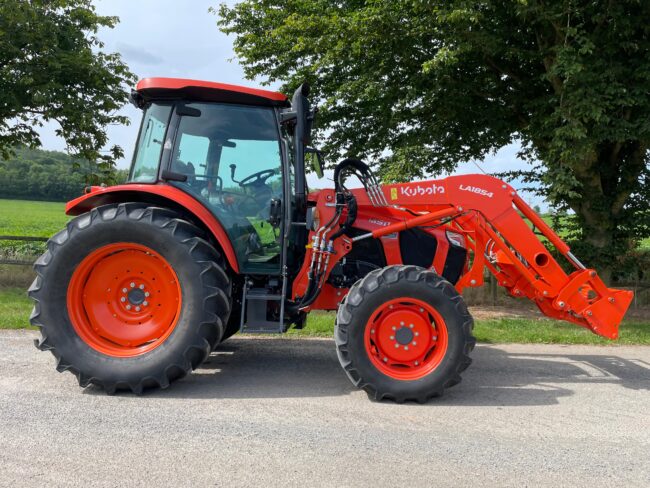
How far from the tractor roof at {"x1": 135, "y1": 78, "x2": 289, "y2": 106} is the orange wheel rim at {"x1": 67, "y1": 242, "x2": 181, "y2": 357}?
127 cm

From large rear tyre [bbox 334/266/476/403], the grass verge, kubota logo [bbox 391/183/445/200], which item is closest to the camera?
large rear tyre [bbox 334/266/476/403]

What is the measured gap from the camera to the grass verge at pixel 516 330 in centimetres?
653

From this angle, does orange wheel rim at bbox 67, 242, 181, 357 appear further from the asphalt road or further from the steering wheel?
the steering wheel

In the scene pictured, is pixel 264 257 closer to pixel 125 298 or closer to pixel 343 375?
pixel 125 298

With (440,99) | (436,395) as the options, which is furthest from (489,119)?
(436,395)

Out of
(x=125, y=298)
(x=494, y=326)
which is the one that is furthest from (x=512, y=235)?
(x=125, y=298)

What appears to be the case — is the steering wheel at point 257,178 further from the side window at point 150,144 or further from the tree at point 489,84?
the tree at point 489,84

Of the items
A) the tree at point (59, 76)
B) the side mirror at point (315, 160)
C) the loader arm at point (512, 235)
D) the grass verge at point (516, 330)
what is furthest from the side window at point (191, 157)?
the tree at point (59, 76)

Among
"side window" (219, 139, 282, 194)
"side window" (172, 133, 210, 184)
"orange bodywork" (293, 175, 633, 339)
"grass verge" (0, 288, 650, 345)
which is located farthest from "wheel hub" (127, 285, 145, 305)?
"grass verge" (0, 288, 650, 345)

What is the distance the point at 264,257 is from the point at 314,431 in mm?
1593

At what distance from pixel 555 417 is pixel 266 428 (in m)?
2.01

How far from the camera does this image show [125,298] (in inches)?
171

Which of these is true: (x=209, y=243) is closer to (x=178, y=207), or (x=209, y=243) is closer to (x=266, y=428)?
(x=178, y=207)

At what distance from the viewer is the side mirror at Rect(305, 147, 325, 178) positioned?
490 centimetres
